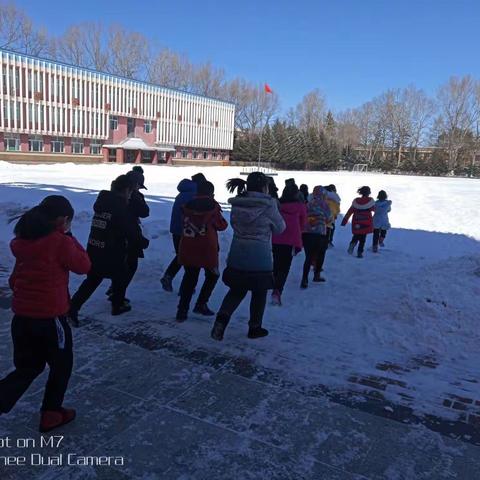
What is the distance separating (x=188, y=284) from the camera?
15.6 feet

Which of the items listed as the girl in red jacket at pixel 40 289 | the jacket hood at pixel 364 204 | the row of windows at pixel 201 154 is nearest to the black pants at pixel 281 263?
the girl in red jacket at pixel 40 289

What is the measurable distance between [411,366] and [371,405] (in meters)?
0.91

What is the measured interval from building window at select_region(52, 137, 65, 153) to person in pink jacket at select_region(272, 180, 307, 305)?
1938 inches

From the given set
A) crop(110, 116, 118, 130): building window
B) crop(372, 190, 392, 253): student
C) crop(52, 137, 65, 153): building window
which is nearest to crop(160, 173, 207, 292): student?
crop(372, 190, 392, 253): student

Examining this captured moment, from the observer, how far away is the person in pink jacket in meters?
5.55

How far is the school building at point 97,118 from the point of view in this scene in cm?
4572

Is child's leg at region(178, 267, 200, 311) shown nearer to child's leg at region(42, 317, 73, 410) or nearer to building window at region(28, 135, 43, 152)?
child's leg at region(42, 317, 73, 410)

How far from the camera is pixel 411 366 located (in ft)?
13.4

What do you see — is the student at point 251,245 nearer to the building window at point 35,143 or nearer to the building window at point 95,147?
the building window at point 35,143

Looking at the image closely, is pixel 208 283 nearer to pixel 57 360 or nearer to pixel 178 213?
pixel 178 213

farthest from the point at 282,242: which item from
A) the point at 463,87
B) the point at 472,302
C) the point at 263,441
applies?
the point at 463,87

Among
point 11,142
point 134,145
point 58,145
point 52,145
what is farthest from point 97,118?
point 11,142

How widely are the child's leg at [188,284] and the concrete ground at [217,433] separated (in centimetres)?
106

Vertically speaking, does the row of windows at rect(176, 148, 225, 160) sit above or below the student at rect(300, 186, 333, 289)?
above
